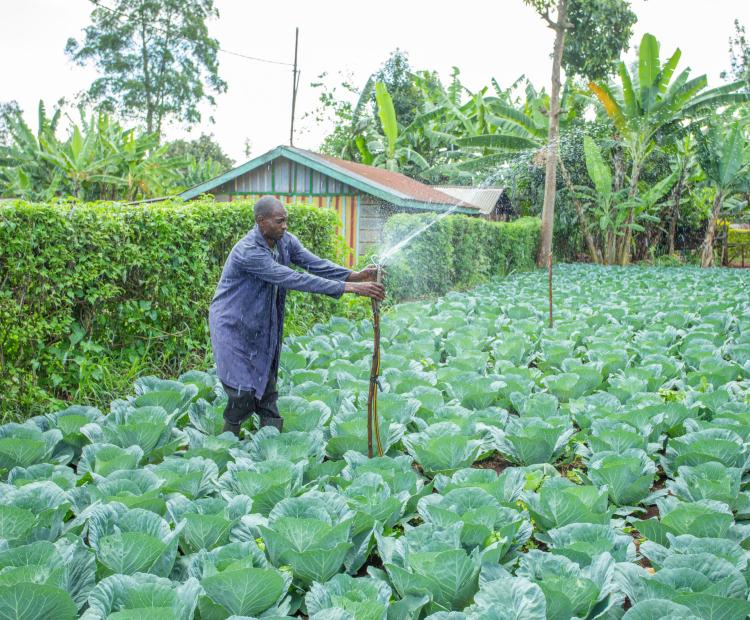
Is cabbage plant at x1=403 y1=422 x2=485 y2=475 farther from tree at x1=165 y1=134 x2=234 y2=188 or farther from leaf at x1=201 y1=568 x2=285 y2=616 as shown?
tree at x1=165 y1=134 x2=234 y2=188

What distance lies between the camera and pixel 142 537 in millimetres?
2396

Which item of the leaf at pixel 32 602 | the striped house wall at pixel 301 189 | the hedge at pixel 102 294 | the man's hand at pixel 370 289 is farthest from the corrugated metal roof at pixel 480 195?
the leaf at pixel 32 602

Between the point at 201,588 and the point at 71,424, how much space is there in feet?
6.49

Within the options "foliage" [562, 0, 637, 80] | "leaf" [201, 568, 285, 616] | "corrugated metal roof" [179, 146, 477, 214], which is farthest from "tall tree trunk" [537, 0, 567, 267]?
"leaf" [201, 568, 285, 616]

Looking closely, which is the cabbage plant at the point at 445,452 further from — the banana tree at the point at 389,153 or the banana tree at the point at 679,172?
the banana tree at the point at 679,172

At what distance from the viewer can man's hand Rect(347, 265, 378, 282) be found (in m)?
3.72

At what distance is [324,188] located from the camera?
14.8 meters

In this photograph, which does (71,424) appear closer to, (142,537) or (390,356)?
(142,537)

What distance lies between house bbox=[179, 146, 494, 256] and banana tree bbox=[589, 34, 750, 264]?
6.44 m

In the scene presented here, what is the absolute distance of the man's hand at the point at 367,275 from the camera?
146 inches

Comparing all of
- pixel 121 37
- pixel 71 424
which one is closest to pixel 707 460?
pixel 71 424

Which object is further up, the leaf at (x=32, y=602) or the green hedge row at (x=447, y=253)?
the green hedge row at (x=447, y=253)

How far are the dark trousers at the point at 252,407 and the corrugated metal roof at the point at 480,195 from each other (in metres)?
19.9

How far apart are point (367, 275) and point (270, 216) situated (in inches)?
24.1
